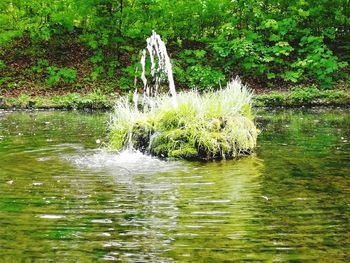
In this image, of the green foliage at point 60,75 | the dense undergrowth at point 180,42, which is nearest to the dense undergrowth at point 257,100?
the dense undergrowth at point 180,42

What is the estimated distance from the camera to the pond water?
15.4 feet

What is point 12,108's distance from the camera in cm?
2112

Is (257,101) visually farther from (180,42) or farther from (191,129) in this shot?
(191,129)

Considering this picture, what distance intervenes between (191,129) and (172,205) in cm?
367

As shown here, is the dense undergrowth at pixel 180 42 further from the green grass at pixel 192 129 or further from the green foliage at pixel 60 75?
the green grass at pixel 192 129

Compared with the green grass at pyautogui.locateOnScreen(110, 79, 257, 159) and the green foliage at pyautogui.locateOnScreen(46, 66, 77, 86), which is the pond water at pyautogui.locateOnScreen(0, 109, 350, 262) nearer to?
the green grass at pyautogui.locateOnScreen(110, 79, 257, 159)

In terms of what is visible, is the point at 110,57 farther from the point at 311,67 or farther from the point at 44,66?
the point at 311,67

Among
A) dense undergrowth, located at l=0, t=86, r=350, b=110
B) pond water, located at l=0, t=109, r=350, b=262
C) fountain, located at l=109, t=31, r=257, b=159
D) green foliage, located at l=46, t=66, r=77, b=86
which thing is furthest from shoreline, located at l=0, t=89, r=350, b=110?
fountain, located at l=109, t=31, r=257, b=159

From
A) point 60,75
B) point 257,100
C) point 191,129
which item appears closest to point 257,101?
point 257,100

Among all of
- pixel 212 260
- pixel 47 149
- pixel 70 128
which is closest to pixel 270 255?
pixel 212 260

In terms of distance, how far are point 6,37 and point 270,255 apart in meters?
22.1

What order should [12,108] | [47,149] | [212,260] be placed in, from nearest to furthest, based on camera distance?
[212,260]
[47,149]
[12,108]

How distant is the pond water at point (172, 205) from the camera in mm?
4691

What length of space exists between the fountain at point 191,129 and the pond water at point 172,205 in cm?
42
